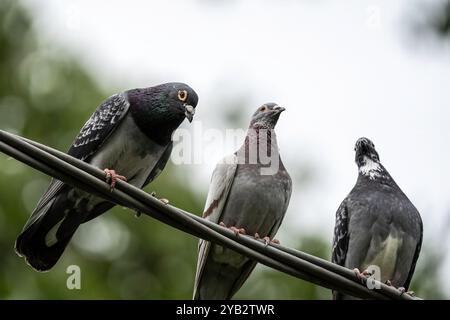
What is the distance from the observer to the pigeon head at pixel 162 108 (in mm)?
8883

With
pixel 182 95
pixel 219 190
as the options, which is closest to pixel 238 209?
pixel 219 190

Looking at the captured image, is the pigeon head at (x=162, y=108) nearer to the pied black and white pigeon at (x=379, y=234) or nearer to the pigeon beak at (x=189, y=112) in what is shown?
the pigeon beak at (x=189, y=112)

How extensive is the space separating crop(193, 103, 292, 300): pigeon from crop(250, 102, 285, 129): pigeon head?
64 centimetres

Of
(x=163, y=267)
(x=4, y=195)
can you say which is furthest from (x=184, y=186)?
(x=4, y=195)

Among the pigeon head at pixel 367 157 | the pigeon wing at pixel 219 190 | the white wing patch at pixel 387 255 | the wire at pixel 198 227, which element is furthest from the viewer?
the pigeon head at pixel 367 157

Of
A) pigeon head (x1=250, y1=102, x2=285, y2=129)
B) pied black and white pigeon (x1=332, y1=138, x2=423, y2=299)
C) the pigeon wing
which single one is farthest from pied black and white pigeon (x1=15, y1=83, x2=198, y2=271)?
pied black and white pigeon (x1=332, y1=138, x2=423, y2=299)

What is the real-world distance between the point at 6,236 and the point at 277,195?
12.3m

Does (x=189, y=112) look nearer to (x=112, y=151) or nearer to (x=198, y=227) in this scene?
(x=112, y=151)

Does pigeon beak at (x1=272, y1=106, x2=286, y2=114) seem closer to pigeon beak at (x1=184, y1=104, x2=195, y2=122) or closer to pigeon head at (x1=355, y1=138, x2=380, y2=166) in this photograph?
pigeon head at (x1=355, y1=138, x2=380, y2=166)

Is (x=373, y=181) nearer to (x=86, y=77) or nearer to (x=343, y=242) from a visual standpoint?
(x=343, y=242)

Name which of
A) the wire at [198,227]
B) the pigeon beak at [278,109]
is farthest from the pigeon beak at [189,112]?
the wire at [198,227]

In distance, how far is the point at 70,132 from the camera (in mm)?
21359

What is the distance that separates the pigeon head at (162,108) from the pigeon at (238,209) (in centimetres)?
76

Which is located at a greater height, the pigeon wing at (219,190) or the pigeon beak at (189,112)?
the pigeon beak at (189,112)
